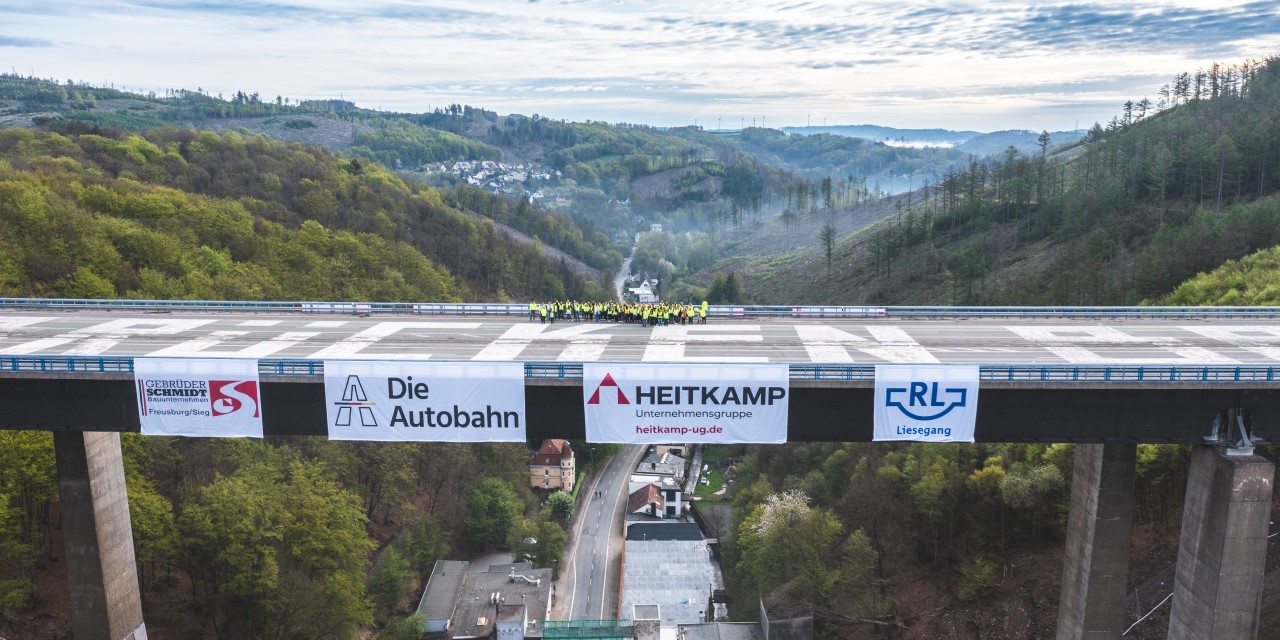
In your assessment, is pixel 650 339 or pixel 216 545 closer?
pixel 650 339

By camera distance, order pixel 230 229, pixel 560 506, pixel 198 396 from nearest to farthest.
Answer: pixel 198 396 < pixel 560 506 < pixel 230 229

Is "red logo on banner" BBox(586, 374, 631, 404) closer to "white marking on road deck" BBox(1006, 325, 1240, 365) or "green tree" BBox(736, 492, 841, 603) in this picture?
"white marking on road deck" BBox(1006, 325, 1240, 365)

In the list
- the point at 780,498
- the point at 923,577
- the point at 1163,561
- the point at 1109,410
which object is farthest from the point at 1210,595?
the point at 780,498

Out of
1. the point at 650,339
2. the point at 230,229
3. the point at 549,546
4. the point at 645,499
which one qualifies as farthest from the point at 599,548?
the point at 230,229

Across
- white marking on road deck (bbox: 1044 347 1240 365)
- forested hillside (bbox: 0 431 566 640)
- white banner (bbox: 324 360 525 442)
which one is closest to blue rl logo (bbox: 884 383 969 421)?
white marking on road deck (bbox: 1044 347 1240 365)

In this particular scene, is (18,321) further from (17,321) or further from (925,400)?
(925,400)

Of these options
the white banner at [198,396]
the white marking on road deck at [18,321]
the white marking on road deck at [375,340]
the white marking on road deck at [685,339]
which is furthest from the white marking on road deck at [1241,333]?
the white marking on road deck at [18,321]

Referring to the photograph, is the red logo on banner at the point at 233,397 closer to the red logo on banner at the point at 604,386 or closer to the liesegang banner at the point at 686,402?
the liesegang banner at the point at 686,402

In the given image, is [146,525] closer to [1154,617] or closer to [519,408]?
[519,408]
